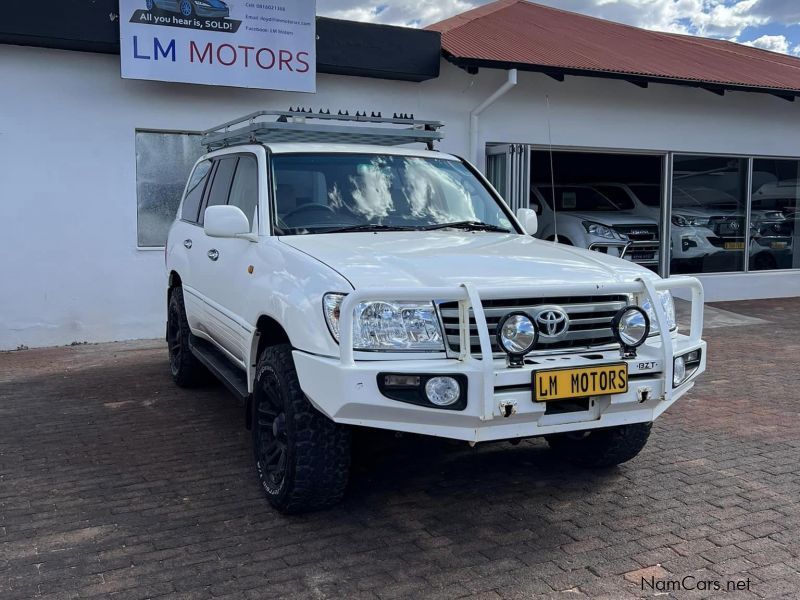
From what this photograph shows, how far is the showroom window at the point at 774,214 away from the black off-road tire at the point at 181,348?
1039cm

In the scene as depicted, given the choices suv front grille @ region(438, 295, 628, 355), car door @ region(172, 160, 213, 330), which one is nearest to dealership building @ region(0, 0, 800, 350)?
car door @ region(172, 160, 213, 330)

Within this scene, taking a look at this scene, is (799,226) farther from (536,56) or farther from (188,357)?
(188,357)

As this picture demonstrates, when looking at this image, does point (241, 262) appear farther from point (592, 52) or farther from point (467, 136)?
point (592, 52)

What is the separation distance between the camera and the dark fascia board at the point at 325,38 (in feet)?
26.1

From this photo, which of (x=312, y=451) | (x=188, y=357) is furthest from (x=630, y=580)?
(x=188, y=357)

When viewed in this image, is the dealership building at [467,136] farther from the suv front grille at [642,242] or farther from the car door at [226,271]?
the car door at [226,271]

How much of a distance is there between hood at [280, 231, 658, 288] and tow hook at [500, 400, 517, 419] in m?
0.55

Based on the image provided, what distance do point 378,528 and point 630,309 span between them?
165 cm

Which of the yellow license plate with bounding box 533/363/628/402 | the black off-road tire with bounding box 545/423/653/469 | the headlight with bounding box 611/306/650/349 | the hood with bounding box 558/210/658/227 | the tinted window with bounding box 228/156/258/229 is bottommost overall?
the black off-road tire with bounding box 545/423/653/469

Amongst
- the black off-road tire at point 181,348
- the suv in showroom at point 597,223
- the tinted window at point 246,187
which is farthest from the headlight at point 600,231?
the tinted window at point 246,187

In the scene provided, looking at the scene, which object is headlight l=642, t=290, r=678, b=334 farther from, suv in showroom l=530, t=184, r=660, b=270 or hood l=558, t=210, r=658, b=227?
hood l=558, t=210, r=658, b=227

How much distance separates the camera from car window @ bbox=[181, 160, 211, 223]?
6.22 metres

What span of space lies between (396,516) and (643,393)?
142 cm

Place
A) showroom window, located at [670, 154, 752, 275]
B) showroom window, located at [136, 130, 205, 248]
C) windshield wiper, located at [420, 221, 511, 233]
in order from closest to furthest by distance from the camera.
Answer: windshield wiper, located at [420, 221, 511, 233] < showroom window, located at [136, 130, 205, 248] < showroom window, located at [670, 154, 752, 275]
